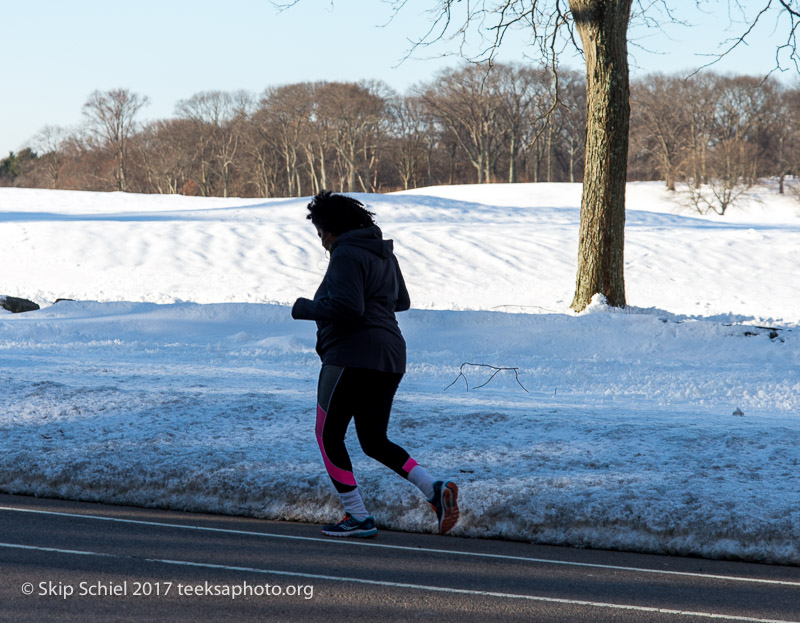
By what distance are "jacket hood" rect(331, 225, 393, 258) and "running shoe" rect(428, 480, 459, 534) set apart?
3.92ft

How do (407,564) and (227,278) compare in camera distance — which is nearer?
(407,564)

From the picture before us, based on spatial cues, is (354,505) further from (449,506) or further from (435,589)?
(435,589)

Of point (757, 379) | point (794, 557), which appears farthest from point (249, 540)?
point (757, 379)

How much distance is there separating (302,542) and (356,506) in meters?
0.34

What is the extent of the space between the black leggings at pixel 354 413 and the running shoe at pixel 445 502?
0.59 feet

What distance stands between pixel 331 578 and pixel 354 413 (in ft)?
2.69

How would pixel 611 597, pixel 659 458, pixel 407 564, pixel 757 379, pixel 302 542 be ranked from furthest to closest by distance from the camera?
1. pixel 757 379
2. pixel 659 458
3. pixel 302 542
4. pixel 407 564
5. pixel 611 597

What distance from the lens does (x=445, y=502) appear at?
4.57 meters

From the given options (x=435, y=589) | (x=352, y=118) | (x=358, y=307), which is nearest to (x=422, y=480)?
(x=435, y=589)

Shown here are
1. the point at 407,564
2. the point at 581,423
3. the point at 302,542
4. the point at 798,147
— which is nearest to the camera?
the point at 407,564

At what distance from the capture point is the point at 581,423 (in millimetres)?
7066

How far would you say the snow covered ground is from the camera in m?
5.28

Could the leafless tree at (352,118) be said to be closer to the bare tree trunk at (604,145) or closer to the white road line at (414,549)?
the bare tree trunk at (604,145)

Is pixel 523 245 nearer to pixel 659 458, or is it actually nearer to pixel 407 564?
pixel 659 458
